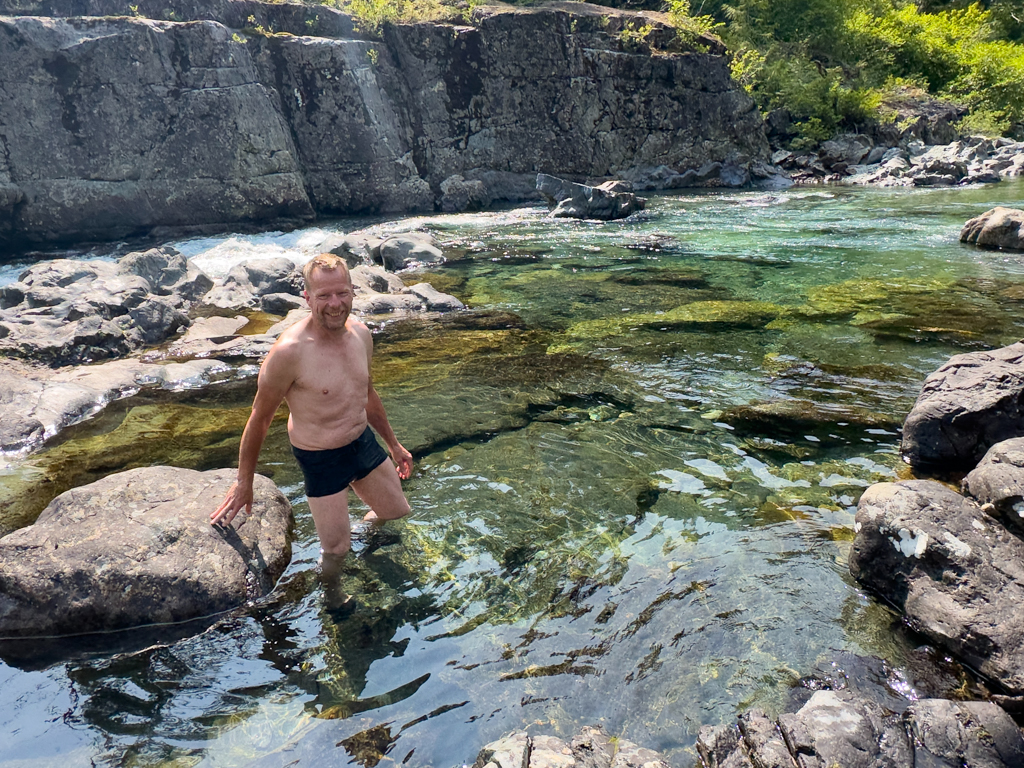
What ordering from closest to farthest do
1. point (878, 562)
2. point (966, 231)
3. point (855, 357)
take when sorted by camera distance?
point (878, 562) < point (855, 357) < point (966, 231)

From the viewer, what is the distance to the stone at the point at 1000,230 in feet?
41.2

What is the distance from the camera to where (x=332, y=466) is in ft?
13.3

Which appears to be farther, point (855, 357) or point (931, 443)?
point (855, 357)

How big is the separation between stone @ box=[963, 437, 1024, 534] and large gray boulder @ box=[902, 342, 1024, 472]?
2.44 ft

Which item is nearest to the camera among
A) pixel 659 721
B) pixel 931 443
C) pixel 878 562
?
pixel 659 721

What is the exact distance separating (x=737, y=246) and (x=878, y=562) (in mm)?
11562

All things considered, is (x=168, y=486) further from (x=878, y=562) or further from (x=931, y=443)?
(x=931, y=443)

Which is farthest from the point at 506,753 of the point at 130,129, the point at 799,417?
the point at 130,129

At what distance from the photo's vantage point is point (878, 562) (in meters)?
3.68

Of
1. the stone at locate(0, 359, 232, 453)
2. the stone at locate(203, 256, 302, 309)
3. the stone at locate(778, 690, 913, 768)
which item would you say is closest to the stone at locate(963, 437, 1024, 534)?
the stone at locate(778, 690, 913, 768)

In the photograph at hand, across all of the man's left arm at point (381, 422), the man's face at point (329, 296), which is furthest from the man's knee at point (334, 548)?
the man's face at point (329, 296)

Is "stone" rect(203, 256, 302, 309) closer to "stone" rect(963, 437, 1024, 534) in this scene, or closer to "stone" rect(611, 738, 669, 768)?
"stone" rect(963, 437, 1024, 534)

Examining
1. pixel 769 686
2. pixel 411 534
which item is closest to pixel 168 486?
pixel 411 534

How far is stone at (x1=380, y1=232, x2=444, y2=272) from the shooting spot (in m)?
14.4
